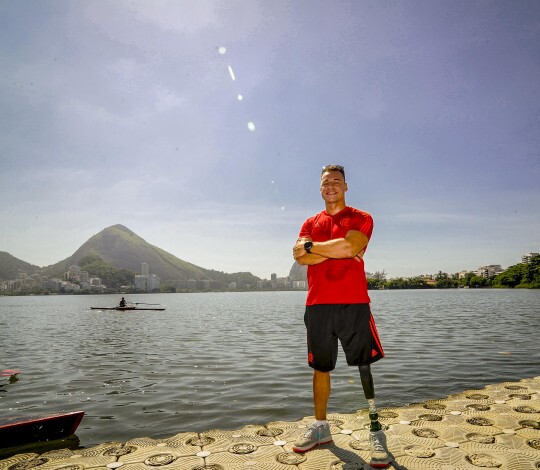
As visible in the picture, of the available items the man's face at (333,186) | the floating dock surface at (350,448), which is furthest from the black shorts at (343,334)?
the man's face at (333,186)

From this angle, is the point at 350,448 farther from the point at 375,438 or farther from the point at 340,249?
the point at 340,249

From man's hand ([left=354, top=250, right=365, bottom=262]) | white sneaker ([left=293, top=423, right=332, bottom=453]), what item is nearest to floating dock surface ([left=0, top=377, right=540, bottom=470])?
white sneaker ([left=293, top=423, right=332, bottom=453])

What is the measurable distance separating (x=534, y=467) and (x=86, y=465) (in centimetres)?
470

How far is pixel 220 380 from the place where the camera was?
10164mm

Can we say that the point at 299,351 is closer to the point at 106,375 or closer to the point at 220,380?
the point at 220,380

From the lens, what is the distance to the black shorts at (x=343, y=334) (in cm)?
389

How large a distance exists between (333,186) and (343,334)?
1742 mm

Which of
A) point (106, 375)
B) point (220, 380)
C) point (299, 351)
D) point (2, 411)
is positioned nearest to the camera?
point (2, 411)

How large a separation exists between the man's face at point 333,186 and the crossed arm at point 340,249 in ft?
1.88

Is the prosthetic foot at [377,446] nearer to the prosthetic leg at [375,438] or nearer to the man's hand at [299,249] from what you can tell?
the prosthetic leg at [375,438]

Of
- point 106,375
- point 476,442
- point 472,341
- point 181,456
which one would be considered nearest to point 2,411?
point 106,375

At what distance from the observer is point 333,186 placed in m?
4.28

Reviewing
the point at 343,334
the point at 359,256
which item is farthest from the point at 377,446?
the point at 359,256

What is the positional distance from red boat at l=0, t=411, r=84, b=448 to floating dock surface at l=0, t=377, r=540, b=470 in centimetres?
96
